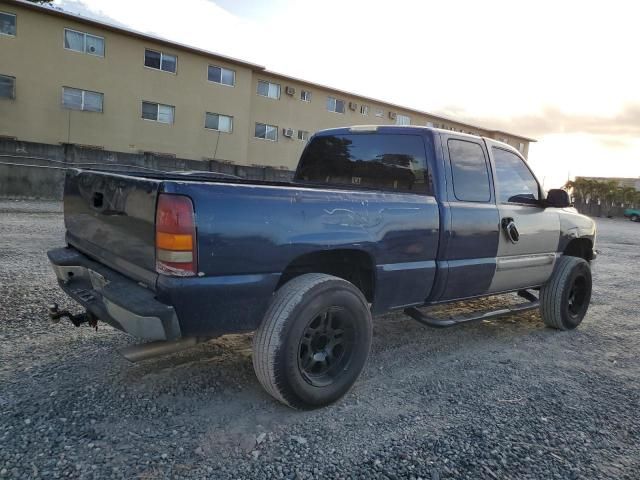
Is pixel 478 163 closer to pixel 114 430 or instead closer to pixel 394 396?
pixel 394 396

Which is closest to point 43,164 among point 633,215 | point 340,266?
point 340,266

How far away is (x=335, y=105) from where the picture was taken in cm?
3172

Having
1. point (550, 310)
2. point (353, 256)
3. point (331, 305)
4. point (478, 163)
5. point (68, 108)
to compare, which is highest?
point (68, 108)

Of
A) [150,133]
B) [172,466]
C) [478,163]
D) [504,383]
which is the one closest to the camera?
[172,466]

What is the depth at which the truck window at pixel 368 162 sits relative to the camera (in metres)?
3.99

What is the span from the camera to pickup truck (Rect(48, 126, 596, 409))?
102 inches

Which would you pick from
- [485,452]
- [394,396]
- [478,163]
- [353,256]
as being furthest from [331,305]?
[478,163]

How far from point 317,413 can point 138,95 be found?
23604 millimetres

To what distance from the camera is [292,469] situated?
2438 millimetres

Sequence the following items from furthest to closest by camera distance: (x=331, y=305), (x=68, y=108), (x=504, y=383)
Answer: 1. (x=68, y=108)
2. (x=504, y=383)
3. (x=331, y=305)

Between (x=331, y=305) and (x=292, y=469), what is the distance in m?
0.99

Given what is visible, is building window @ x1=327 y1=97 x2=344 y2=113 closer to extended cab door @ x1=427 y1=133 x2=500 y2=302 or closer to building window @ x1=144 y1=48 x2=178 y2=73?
building window @ x1=144 y1=48 x2=178 y2=73

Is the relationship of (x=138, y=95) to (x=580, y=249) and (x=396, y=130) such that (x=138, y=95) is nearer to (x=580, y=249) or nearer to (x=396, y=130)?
(x=396, y=130)

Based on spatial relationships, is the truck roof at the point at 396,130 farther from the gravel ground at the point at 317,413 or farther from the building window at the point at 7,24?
the building window at the point at 7,24
